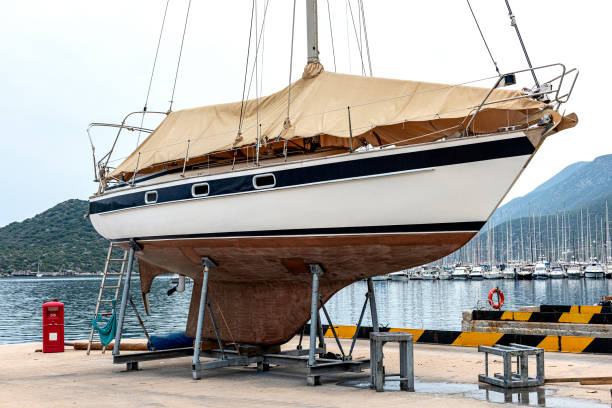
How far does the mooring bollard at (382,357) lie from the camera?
8.96 meters

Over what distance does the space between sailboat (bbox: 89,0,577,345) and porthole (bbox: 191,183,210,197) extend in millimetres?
20

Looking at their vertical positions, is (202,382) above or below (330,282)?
below

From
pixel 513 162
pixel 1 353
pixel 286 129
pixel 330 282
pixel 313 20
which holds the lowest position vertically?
pixel 1 353

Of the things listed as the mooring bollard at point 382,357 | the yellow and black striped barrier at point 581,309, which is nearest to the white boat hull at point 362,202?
the mooring bollard at point 382,357

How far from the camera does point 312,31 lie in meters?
11.6

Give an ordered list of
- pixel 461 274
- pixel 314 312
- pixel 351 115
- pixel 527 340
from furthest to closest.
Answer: pixel 461 274
pixel 527 340
pixel 351 115
pixel 314 312

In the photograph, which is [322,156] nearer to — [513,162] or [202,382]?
[513,162]

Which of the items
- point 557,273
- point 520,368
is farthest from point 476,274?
point 520,368

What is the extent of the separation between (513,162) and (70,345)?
39.1 feet

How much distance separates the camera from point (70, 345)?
52.0ft

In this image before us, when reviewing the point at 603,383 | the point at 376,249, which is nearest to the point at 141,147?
the point at 376,249

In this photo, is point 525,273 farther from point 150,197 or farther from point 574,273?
point 150,197

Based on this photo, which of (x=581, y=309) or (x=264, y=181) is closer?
(x=264, y=181)

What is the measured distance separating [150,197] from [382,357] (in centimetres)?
537
